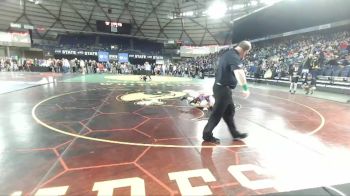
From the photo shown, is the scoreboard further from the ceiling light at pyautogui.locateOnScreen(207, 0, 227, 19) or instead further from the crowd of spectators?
the crowd of spectators

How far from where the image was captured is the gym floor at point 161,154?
304 cm

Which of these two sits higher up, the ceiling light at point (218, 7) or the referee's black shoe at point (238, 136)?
the ceiling light at point (218, 7)

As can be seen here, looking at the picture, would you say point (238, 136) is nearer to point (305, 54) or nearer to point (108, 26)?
point (305, 54)

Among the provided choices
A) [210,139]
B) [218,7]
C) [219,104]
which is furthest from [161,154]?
[218,7]

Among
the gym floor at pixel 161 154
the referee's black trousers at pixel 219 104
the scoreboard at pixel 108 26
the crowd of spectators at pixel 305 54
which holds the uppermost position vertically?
the scoreboard at pixel 108 26

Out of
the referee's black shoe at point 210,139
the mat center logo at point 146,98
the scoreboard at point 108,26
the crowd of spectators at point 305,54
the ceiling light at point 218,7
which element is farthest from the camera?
the scoreboard at point 108,26

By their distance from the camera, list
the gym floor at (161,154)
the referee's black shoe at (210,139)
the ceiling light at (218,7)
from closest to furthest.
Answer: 1. the gym floor at (161,154)
2. the referee's black shoe at (210,139)
3. the ceiling light at (218,7)

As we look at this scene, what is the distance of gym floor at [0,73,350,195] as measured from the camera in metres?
3.04

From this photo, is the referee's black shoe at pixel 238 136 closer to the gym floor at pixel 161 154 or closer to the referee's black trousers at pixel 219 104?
the gym floor at pixel 161 154

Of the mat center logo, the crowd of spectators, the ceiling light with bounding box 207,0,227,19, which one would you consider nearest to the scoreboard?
the ceiling light with bounding box 207,0,227,19

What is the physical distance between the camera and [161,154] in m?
4.04

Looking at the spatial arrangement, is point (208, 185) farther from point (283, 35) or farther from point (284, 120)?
point (283, 35)

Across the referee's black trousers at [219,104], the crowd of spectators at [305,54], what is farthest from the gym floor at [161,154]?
the crowd of spectators at [305,54]

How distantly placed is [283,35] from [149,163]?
29.9m
